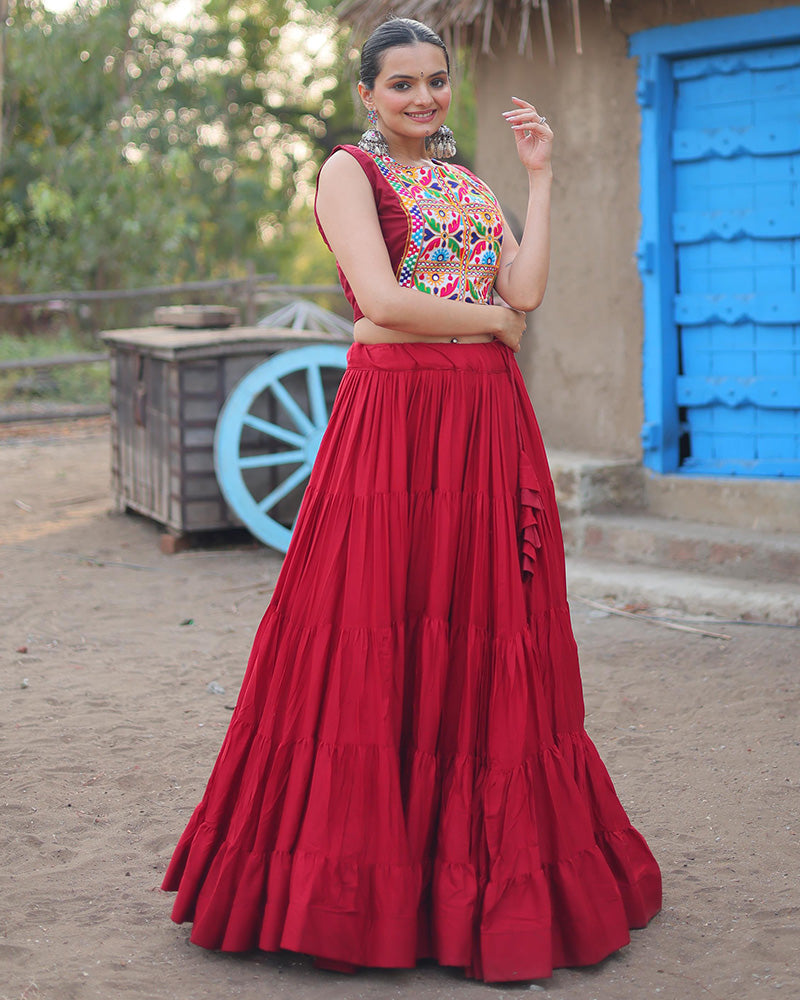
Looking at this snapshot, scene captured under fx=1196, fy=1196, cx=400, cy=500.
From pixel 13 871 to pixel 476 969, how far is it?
125cm

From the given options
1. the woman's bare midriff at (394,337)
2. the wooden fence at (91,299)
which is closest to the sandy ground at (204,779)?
the woman's bare midriff at (394,337)

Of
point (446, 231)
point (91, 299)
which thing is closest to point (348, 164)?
point (446, 231)

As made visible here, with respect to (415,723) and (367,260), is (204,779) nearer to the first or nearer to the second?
(415,723)

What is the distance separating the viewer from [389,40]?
2369mm

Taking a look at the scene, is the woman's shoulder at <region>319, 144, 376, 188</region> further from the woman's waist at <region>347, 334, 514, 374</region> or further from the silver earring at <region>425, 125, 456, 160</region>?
the woman's waist at <region>347, 334, 514, 374</region>

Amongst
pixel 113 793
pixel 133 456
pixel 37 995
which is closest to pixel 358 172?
pixel 37 995

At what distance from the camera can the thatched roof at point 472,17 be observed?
5547 mm

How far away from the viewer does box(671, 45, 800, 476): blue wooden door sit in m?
5.39

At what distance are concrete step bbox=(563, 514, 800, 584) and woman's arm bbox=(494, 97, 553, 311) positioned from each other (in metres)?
3.07

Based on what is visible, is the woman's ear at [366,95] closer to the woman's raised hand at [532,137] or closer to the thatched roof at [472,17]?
the woman's raised hand at [532,137]

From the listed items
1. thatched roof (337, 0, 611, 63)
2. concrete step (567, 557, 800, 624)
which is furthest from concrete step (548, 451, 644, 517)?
thatched roof (337, 0, 611, 63)

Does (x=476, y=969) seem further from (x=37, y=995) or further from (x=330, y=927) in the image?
(x=37, y=995)

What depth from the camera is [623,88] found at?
5711 millimetres

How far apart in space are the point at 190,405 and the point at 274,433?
1.58 feet
